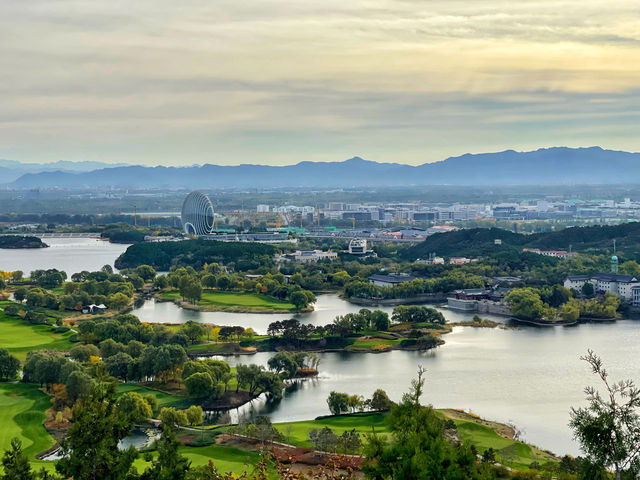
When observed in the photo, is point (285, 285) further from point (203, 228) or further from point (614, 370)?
point (203, 228)

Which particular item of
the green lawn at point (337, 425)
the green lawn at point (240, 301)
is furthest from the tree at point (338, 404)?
the green lawn at point (240, 301)

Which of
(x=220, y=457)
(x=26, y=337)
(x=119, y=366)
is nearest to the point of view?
(x=220, y=457)

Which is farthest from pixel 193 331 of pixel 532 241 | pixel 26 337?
pixel 532 241

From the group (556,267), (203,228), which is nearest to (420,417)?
(556,267)

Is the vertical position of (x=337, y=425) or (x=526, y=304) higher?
(x=526, y=304)

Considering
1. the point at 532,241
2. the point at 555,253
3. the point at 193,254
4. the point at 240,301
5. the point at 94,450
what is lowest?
the point at 240,301

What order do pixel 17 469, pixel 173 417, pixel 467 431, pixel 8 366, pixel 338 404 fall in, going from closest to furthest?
pixel 17 469
pixel 467 431
pixel 173 417
pixel 338 404
pixel 8 366

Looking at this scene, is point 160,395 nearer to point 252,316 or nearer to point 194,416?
point 194,416
